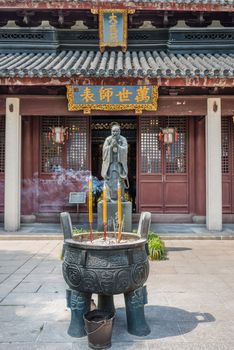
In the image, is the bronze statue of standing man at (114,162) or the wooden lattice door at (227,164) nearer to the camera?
the bronze statue of standing man at (114,162)

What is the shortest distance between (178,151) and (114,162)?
3.77m

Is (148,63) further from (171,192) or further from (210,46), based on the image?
(171,192)

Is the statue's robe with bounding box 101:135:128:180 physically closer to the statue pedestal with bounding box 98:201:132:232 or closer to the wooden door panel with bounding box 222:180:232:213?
the statue pedestal with bounding box 98:201:132:232

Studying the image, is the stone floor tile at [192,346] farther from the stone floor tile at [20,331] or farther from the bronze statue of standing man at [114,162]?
the bronze statue of standing man at [114,162]

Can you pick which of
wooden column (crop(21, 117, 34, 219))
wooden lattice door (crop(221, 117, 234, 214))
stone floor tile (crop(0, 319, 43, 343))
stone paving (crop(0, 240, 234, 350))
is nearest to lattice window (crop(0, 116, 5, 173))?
wooden column (crop(21, 117, 34, 219))

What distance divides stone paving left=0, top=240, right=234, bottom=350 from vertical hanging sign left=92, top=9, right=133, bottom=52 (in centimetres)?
655

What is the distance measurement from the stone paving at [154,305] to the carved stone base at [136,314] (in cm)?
7

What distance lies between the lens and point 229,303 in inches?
174

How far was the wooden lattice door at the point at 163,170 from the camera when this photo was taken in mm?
10906

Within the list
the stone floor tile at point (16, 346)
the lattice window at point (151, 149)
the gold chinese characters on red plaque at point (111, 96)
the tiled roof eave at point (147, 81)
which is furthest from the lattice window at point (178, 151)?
the stone floor tile at point (16, 346)

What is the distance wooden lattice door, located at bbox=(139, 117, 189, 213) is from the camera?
10906mm

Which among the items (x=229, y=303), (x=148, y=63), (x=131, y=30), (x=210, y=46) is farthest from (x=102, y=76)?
(x=229, y=303)

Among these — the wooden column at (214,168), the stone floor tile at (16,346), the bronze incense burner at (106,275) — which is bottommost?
the stone floor tile at (16,346)

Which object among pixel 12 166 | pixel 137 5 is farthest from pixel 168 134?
pixel 12 166
